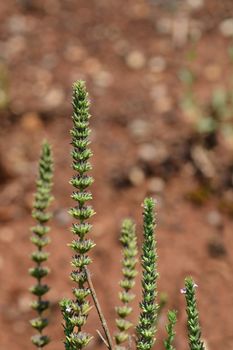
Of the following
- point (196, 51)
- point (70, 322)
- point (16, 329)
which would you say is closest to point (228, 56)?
point (196, 51)

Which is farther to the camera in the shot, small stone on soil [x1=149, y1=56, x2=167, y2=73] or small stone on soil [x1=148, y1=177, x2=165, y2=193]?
small stone on soil [x1=149, y1=56, x2=167, y2=73]

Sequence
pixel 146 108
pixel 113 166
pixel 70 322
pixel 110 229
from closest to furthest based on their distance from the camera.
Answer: pixel 70 322
pixel 110 229
pixel 113 166
pixel 146 108

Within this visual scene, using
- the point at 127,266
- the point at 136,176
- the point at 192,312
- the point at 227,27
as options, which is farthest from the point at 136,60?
the point at 192,312

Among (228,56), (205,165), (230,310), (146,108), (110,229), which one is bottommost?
(230,310)

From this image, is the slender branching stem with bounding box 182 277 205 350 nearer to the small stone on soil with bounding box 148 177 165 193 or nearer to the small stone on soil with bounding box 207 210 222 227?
the small stone on soil with bounding box 207 210 222 227

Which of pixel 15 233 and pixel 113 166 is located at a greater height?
pixel 113 166

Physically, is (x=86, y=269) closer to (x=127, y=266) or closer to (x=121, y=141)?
(x=127, y=266)

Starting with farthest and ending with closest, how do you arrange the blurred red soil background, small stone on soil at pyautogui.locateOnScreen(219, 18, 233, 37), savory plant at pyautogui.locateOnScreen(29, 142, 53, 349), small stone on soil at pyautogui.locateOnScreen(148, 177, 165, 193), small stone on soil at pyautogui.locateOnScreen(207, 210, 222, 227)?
small stone on soil at pyautogui.locateOnScreen(219, 18, 233, 37) < small stone on soil at pyautogui.locateOnScreen(148, 177, 165, 193) < small stone on soil at pyautogui.locateOnScreen(207, 210, 222, 227) < the blurred red soil background < savory plant at pyautogui.locateOnScreen(29, 142, 53, 349)

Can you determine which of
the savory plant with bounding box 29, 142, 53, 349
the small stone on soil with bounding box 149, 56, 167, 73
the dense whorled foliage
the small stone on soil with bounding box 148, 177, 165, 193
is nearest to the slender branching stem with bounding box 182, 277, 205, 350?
the dense whorled foliage

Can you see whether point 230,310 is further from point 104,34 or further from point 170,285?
point 104,34
